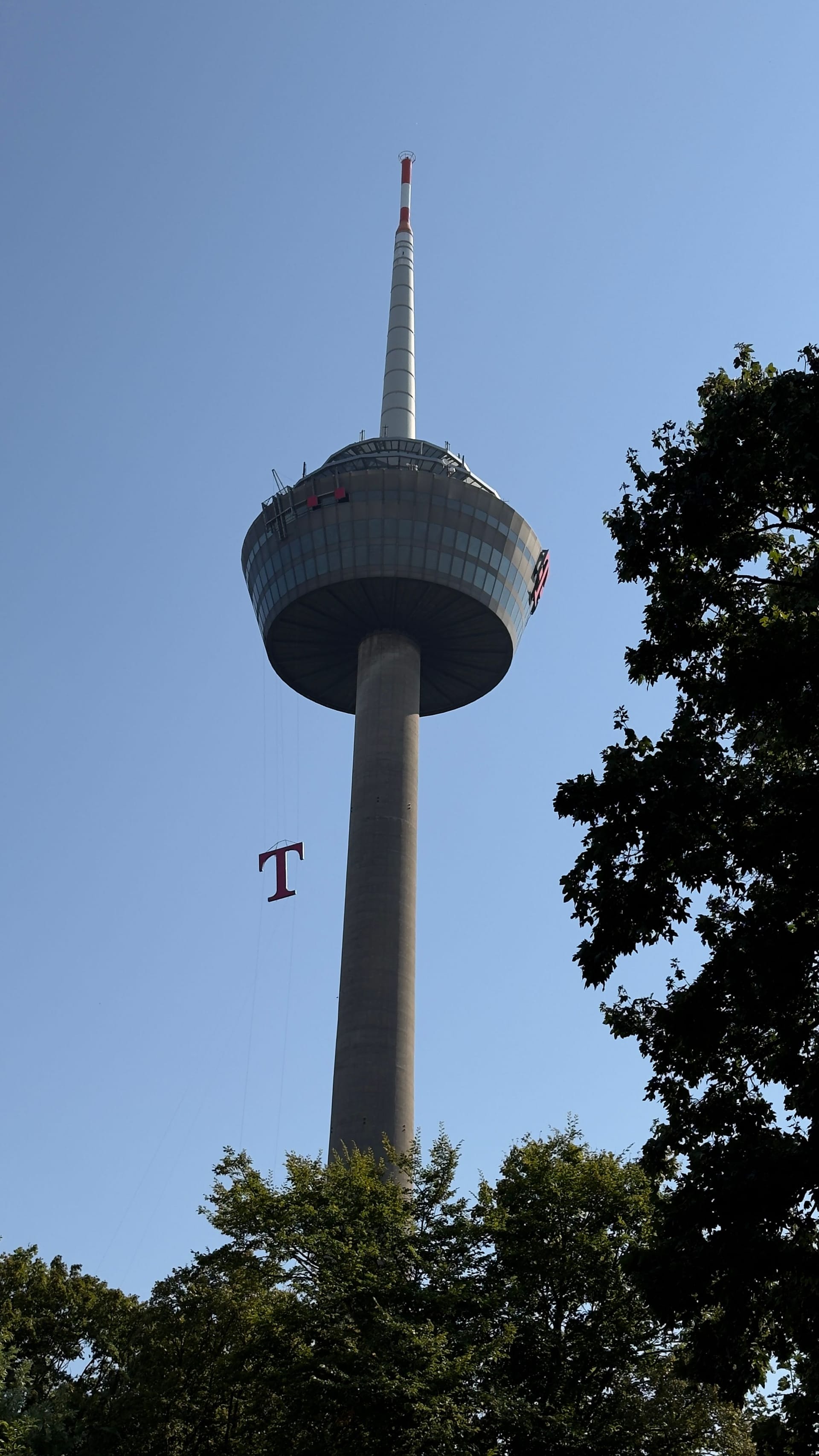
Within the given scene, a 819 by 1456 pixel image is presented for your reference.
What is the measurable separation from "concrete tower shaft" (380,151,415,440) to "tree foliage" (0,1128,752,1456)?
75.1 meters

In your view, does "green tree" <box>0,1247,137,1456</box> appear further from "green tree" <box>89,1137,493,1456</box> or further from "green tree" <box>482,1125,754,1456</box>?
"green tree" <box>482,1125,754,1456</box>

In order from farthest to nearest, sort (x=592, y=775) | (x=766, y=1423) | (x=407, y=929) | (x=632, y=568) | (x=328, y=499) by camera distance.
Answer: (x=328, y=499)
(x=407, y=929)
(x=632, y=568)
(x=592, y=775)
(x=766, y=1423)

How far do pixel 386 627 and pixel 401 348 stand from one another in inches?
1224

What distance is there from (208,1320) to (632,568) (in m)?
27.5

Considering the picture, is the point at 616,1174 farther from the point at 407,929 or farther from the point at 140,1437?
the point at 407,929

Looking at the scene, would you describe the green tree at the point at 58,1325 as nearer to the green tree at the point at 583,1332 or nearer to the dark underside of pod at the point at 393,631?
the green tree at the point at 583,1332

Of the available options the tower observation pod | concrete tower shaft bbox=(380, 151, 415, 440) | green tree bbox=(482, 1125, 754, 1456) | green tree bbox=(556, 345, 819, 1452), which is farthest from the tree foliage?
concrete tower shaft bbox=(380, 151, 415, 440)

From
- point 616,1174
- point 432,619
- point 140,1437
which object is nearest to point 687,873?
point 616,1174

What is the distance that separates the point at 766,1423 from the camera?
77.0ft

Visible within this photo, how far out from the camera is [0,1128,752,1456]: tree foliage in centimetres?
3528

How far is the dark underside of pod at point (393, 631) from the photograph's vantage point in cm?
9988

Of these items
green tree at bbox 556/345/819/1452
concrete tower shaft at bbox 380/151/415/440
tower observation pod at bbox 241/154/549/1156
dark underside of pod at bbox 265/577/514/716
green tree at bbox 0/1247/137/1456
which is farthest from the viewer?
concrete tower shaft at bbox 380/151/415/440

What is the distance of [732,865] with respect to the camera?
955 inches

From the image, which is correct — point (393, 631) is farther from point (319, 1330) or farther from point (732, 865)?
point (732, 865)
